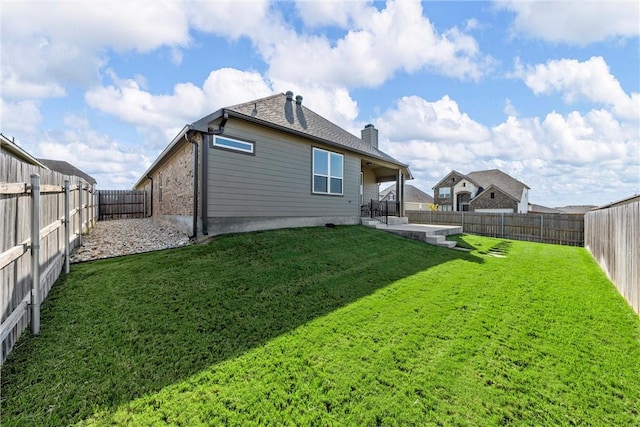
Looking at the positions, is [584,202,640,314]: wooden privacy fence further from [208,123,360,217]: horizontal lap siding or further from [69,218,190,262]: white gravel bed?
[69,218,190,262]: white gravel bed

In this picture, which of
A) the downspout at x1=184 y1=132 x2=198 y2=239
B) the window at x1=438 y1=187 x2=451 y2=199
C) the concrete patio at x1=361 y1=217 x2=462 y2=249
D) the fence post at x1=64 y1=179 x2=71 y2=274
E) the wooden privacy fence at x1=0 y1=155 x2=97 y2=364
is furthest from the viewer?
the window at x1=438 y1=187 x2=451 y2=199

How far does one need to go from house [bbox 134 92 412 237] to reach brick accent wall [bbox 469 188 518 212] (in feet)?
85.7

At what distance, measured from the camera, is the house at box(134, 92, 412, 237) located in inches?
278

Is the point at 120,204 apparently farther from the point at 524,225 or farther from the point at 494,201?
the point at 494,201

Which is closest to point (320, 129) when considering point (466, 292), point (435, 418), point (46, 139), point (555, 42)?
point (466, 292)

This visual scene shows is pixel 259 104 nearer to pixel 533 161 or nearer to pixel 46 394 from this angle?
pixel 46 394

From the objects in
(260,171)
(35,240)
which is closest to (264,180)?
(260,171)

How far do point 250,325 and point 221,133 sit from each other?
547cm

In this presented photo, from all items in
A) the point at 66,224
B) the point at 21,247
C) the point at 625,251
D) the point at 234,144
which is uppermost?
the point at 234,144

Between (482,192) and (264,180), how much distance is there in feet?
106

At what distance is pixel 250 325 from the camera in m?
3.25

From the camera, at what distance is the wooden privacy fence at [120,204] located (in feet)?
53.9

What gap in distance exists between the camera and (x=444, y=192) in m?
37.9

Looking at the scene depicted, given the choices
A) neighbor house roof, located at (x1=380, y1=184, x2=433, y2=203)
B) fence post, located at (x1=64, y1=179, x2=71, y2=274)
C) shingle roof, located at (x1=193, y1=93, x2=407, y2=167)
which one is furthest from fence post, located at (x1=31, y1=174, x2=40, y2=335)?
neighbor house roof, located at (x1=380, y1=184, x2=433, y2=203)
